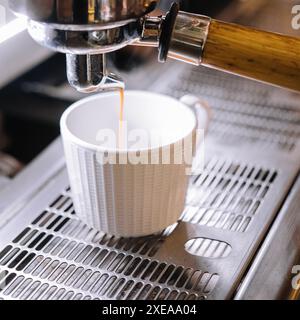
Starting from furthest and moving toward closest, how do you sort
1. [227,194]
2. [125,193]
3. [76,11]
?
[227,194], [125,193], [76,11]

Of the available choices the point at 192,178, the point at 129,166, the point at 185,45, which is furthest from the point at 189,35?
the point at 192,178

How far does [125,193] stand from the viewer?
505 mm

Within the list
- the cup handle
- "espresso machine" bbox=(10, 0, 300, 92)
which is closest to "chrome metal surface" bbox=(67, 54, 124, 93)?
"espresso machine" bbox=(10, 0, 300, 92)

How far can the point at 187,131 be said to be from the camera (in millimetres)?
516

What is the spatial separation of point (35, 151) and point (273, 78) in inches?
17.5

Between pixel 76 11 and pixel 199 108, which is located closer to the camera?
pixel 76 11

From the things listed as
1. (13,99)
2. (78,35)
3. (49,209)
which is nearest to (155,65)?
(13,99)

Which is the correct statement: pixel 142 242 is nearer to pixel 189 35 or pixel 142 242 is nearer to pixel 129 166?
pixel 129 166

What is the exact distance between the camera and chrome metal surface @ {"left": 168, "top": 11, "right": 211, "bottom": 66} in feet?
1.46

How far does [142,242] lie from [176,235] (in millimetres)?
31

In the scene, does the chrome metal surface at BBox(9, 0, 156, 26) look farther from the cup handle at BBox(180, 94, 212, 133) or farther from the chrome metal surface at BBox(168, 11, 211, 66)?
the cup handle at BBox(180, 94, 212, 133)

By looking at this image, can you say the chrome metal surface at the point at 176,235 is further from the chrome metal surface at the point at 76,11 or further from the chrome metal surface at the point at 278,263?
the chrome metal surface at the point at 76,11

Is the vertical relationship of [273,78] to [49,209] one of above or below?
above
